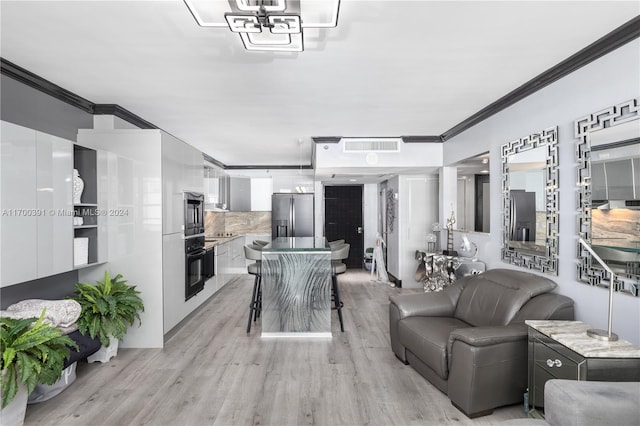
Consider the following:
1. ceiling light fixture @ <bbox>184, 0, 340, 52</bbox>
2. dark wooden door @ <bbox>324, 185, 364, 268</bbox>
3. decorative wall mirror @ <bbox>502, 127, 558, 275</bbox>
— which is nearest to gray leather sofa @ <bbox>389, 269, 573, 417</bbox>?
decorative wall mirror @ <bbox>502, 127, 558, 275</bbox>

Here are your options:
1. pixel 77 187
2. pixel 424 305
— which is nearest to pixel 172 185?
pixel 77 187

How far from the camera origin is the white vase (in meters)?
3.21

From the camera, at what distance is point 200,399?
2705mm

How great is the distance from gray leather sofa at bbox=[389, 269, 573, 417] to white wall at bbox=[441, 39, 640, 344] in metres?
0.18

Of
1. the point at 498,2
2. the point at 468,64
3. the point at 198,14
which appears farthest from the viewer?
the point at 468,64

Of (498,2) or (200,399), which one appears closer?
(498,2)

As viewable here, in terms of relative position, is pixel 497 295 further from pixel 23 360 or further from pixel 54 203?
pixel 54 203

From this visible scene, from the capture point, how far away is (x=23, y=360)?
86.4 inches

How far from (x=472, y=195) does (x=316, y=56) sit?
3.93 meters

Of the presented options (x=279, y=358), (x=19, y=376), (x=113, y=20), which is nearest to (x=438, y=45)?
(x=113, y=20)

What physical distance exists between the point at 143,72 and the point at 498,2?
2.70 meters

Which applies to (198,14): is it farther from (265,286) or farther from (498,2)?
(265,286)

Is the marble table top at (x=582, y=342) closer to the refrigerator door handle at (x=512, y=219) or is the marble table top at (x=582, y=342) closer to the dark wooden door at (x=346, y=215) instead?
the refrigerator door handle at (x=512, y=219)

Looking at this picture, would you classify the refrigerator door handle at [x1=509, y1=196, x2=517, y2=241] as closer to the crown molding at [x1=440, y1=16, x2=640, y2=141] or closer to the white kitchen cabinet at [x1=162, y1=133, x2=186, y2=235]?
the crown molding at [x1=440, y1=16, x2=640, y2=141]
